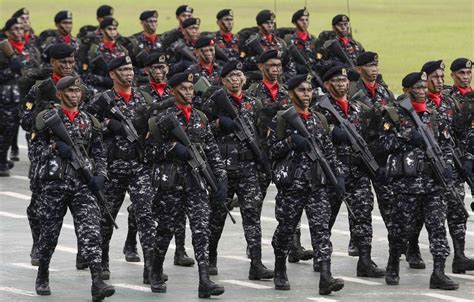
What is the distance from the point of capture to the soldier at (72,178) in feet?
59.6

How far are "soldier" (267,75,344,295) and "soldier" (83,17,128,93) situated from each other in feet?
20.3

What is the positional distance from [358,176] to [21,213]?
559 cm

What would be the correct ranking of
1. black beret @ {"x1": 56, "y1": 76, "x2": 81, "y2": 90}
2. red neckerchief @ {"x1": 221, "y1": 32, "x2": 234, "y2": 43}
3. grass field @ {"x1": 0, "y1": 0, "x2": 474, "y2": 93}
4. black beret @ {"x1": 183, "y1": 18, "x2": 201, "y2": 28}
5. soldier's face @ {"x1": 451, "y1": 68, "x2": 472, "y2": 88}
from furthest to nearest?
grass field @ {"x1": 0, "y1": 0, "x2": 474, "y2": 93}, red neckerchief @ {"x1": 221, "y1": 32, "x2": 234, "y2": 43}, black beret @ {"x1": 183, "y1": 18, "x2": 201, "y2": 28}, soldier's face @ {"x1": 451, "y1": 68, "x2": 472, "y2": 88}, black beret @ {"x1": 56, "y1": 76, "x2": 81, "y2": 90}

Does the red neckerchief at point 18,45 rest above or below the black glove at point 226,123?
above

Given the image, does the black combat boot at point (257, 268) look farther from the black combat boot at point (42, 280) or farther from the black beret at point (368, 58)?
the black beret at point (368, 58)

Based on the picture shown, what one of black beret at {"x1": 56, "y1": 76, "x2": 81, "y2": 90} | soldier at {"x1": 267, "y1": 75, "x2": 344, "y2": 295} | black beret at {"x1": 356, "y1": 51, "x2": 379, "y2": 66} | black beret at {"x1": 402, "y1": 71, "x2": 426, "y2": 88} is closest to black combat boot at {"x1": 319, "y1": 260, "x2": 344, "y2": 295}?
soldier at {"x1": 267, "y1": 75, "x2": 344, "y2": 295}

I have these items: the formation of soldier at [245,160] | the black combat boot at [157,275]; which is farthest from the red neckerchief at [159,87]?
the black combat boot at [157,275]

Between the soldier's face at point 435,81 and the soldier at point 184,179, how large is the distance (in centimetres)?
275

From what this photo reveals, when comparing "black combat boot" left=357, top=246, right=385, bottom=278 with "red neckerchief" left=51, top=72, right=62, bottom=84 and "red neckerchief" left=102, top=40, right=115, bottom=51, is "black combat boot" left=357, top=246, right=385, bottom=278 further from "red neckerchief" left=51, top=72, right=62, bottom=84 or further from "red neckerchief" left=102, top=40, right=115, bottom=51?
"red neckerchief" left=102, top=40, right=115, bottom=51

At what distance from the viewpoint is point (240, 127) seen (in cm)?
1998

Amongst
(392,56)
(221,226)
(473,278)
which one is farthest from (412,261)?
(392,56)

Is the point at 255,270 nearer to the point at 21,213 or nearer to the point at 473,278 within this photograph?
the point at 473,278

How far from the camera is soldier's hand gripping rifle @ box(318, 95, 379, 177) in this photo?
777 inches

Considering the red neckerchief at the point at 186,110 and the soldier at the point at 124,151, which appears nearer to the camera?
the red neckerchief at the point at 186,110
